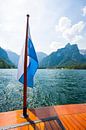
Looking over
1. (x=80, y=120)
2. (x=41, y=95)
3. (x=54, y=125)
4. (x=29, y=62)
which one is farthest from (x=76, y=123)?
(x=41, y=95)

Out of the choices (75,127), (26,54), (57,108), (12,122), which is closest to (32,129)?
(12,122)

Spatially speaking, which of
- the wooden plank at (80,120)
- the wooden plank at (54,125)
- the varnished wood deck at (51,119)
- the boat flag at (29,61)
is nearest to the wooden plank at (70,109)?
the varnished wood deck at (51,119)

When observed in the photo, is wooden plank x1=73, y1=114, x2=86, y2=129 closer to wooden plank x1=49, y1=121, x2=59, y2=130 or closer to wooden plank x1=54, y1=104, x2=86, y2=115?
wooden plank x1=54, y1=104, x2=86, y2=115

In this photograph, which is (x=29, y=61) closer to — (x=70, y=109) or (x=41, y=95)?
(x=70, y=109)

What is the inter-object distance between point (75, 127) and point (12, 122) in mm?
1857

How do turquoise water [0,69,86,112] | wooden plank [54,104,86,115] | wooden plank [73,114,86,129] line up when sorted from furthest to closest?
turquoise water [0,69,86,112], wooden plank [54,104,86,115], wooden plank [73,114,86,129]

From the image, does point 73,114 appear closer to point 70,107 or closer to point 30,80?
point 70,107

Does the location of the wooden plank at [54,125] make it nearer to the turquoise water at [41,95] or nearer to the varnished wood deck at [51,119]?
the varnished wood deck at [51,119]

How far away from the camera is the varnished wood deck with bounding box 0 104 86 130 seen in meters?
4.25

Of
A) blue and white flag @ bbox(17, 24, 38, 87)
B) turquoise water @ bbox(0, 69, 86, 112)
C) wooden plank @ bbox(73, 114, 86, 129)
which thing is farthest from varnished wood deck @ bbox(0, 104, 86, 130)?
turquoise water @ bbox(0, 69, 86, 112)

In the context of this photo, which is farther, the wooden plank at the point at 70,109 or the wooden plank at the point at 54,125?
the wooden plank at the point at 70,109

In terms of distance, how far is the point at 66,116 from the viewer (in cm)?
514

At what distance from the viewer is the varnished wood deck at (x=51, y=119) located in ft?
13.9

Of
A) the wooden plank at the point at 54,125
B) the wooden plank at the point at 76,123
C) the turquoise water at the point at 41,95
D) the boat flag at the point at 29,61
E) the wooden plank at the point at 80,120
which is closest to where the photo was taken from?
the wooden plank at the point at 54,125
